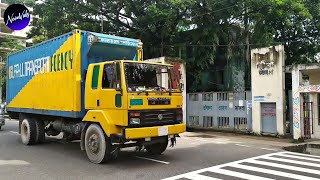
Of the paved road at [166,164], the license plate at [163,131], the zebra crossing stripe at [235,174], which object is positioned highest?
the license plate at [163,131]

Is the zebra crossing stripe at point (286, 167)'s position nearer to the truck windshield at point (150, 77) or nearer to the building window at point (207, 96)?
the truck windshield at point (150, 77)

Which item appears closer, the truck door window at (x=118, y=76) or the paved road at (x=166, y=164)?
the paved road at (x=166, y=164)

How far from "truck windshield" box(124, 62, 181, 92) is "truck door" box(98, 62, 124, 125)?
0.25 meters

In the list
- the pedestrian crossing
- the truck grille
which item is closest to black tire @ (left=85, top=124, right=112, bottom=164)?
the truck grille

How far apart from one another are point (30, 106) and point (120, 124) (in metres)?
5.52

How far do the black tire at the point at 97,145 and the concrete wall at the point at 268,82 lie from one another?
9.18 m

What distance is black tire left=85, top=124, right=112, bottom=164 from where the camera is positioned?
862 centimetres

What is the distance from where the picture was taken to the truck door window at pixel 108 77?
27.9 feet

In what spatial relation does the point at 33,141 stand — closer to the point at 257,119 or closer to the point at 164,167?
the point at 164,167

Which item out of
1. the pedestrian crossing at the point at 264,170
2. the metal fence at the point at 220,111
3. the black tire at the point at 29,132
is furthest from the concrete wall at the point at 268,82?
the black tire at the point at 29,132

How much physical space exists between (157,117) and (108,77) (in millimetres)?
1592

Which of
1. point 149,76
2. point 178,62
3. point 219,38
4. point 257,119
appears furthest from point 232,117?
point 149,76

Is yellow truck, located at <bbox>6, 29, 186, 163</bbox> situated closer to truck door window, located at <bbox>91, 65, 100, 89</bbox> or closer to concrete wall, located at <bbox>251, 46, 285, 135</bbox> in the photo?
truck door window, located at <bbox>91, 65, 100, 89</bbox>

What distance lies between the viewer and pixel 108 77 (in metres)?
8.66
